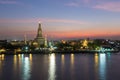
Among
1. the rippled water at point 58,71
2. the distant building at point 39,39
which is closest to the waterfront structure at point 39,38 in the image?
the distant building at point 39,39

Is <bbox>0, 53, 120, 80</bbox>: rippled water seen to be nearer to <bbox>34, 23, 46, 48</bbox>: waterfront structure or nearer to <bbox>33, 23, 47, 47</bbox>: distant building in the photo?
<bbox>33, 23, 47, 47</bbox>: distant building

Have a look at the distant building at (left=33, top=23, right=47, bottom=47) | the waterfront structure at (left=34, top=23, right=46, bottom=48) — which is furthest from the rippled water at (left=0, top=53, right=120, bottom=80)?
the waterfront structure at (left=34, top=23, right=46, bottom=48)

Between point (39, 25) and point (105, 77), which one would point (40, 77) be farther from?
point (39, 25)

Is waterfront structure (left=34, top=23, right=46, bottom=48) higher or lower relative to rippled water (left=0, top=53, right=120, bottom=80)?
higher

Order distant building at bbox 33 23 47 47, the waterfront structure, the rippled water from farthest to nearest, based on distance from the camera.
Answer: the waterfront structure < distant building at bbox 33 23 47 47 < the rippled water

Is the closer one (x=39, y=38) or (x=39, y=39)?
(x=39, y=39)

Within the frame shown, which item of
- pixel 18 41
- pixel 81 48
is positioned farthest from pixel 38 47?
pixel 18 41

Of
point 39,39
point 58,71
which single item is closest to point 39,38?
point 39,39

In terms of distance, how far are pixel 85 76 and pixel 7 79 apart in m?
5.37

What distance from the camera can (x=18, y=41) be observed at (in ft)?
333

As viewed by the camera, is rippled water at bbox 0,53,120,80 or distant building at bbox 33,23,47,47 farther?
distant building at bbox 33,23,47,47

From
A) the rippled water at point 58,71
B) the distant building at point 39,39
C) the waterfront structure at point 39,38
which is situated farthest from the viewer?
the waterfront structure at point 39,38

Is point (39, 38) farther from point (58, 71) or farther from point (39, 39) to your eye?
point (58, 71)

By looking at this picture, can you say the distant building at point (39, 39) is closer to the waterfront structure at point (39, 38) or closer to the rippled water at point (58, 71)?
the waterfront structure at point (39, 38)
